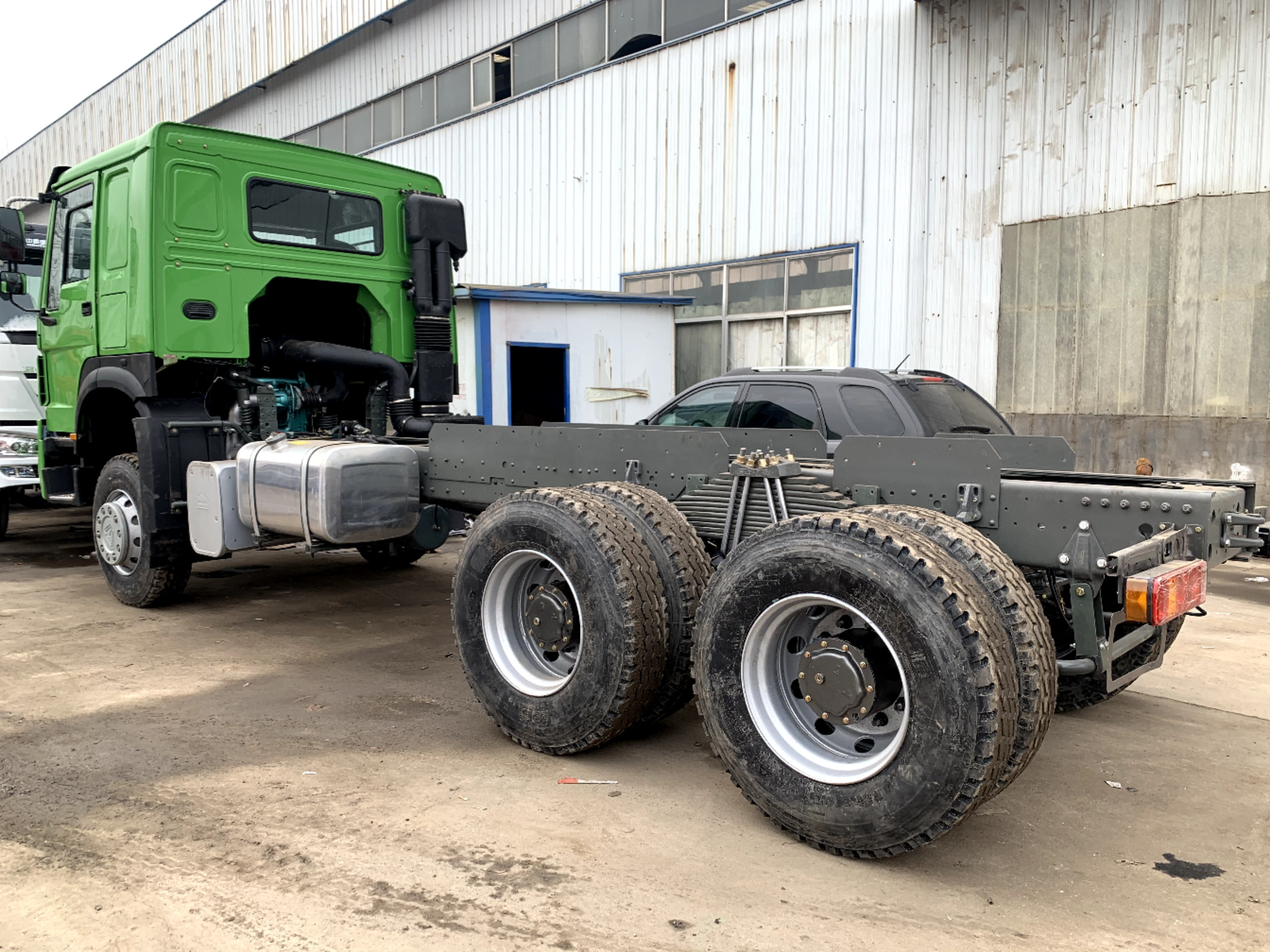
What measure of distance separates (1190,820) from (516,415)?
→ 11.0 meters

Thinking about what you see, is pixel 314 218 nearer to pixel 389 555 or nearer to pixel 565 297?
pixel 389 555

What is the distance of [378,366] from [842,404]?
128 inches

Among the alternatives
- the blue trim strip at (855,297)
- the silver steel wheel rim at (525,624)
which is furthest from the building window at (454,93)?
the silver steel wheel rim at (525,624)

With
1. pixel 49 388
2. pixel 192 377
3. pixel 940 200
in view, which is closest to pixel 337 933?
pixel 192 377

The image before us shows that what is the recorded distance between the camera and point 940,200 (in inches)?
434

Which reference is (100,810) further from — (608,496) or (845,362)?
(845,362)

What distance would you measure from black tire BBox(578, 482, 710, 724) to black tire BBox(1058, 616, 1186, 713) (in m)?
1.56

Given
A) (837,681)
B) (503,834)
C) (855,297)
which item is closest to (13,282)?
(503,834)

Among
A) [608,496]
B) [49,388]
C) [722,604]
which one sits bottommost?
[722,604]

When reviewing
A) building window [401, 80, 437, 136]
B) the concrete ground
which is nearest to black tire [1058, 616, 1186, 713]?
the concrete ground

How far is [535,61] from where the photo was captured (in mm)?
15953

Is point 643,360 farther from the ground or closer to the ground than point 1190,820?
farther from the ground

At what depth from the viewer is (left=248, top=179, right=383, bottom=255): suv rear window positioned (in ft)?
21.4

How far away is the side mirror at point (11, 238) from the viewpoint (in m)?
7.07
